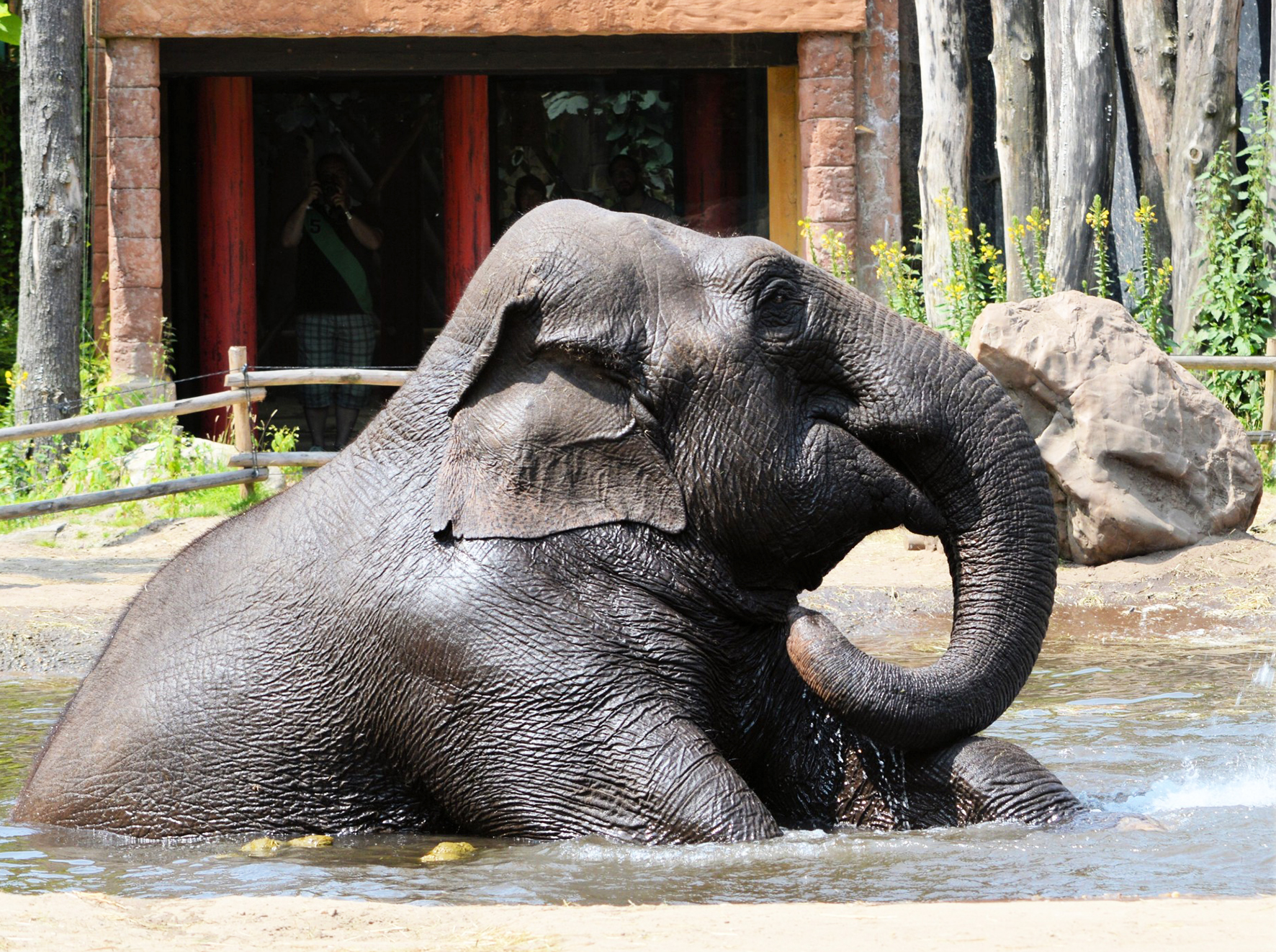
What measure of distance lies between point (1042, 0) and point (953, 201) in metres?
1.59

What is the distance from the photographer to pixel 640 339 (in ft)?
12.8

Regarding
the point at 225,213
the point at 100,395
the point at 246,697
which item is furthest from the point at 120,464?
the point at 246,697

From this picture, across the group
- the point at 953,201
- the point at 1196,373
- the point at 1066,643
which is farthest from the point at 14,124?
the point at 1066,643

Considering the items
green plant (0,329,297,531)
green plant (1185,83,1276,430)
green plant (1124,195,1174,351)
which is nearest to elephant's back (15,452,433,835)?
green plant (0,329,297,531)

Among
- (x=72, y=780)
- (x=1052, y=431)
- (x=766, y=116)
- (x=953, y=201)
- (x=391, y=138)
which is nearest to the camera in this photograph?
(x=72, y=780)

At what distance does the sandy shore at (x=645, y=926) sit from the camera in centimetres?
276

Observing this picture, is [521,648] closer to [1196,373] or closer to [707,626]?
[707,626]

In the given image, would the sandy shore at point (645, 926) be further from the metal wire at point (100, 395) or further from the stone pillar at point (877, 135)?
the stone pillar at point (877, 135)

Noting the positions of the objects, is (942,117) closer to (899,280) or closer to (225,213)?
(899,280)

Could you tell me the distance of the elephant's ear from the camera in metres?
3.88

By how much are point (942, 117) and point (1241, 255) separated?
2.27 metres

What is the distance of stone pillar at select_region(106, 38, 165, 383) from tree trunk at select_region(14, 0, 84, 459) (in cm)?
25

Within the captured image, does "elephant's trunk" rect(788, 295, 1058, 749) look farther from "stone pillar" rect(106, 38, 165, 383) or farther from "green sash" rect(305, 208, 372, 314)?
"green sash" rect(305, 208, 372, 314)

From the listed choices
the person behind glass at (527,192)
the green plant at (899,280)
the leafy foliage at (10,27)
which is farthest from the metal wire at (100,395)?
the green plant at (899,280)
